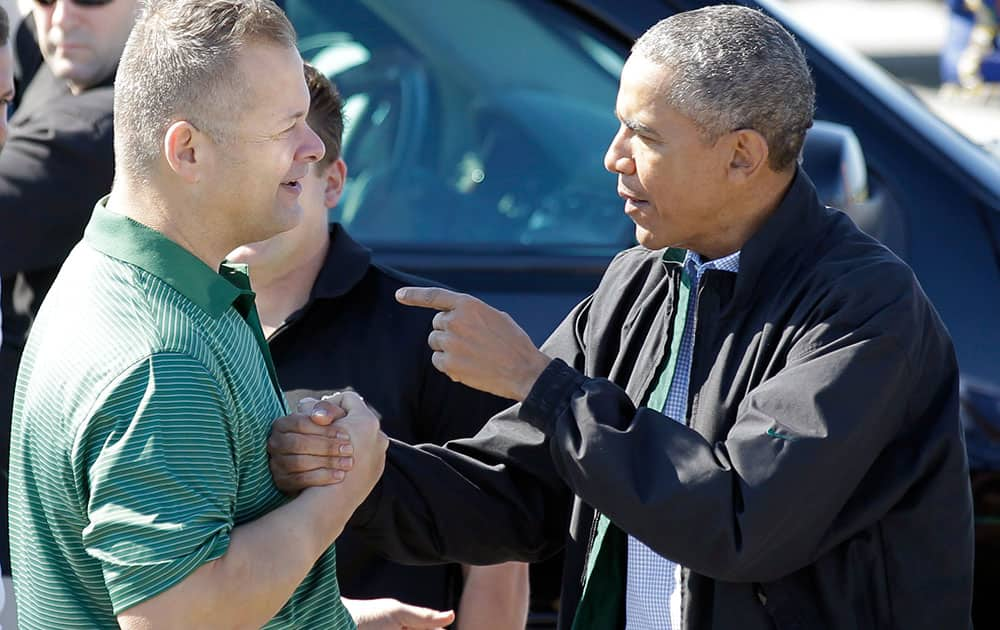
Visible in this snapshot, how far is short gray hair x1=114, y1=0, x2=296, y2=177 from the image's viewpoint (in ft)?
5.49

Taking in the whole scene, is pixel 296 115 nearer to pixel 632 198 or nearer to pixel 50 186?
pixel 632 198

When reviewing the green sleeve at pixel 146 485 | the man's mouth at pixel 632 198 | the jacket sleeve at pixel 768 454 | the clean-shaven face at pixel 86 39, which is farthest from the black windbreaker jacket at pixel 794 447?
the clean-shaven face at pixel 86 39

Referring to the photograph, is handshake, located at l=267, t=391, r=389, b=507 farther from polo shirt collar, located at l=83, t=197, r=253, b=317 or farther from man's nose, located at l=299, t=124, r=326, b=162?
man's nose, located at l=299, t=124, r=326, b=162

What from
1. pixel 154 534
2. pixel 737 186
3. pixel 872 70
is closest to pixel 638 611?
pixel 737 186

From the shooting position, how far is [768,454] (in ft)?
6.34

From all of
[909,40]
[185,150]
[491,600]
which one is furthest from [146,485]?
[909,40]

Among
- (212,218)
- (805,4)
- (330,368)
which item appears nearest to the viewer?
(212,218)

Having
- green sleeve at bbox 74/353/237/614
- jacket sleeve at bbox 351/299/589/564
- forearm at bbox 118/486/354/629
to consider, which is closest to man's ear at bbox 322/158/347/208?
jacket sleeve at bbox 351/299/589/564

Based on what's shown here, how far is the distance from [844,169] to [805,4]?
19368 millimetres

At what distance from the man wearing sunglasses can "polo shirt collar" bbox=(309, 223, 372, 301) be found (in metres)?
0.77

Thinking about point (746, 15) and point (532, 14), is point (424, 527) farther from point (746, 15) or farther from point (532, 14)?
point (532, 14)

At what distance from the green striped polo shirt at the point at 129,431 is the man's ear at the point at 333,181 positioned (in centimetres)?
87

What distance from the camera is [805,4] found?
21547 mm

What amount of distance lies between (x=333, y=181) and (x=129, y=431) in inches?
47.3
